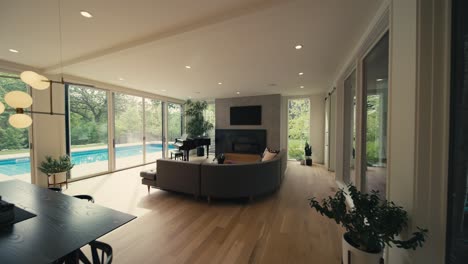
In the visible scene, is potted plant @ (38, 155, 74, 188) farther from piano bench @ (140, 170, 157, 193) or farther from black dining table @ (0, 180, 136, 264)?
black dining table @ (0, 180, 136, 264)

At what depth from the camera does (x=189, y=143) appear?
716cm

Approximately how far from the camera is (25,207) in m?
1.48

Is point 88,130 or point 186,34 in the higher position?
point 186,34

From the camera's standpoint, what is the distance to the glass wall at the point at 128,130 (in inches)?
225

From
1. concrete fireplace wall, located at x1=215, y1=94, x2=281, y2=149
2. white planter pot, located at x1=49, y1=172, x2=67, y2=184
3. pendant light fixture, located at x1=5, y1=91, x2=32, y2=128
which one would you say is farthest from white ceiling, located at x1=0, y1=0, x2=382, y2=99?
concrete fireplace wall, located at x1=215, y1=94, x2=281, y2=149

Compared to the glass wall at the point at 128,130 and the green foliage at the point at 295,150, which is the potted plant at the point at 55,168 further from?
the green foliage at the point at 295,150

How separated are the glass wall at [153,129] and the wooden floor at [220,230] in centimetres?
300

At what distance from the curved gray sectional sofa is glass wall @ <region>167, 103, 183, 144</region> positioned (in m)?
4.67

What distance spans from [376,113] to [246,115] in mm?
5483

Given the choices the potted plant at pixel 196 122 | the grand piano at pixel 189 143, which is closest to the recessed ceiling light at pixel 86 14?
the grand piano at pixel 189 143

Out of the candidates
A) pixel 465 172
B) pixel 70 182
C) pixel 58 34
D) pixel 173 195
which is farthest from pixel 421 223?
pixel 70 182

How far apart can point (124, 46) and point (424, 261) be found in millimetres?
4186

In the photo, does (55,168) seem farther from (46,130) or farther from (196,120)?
(196,120)

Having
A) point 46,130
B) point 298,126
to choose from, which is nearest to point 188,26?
point 46,130
